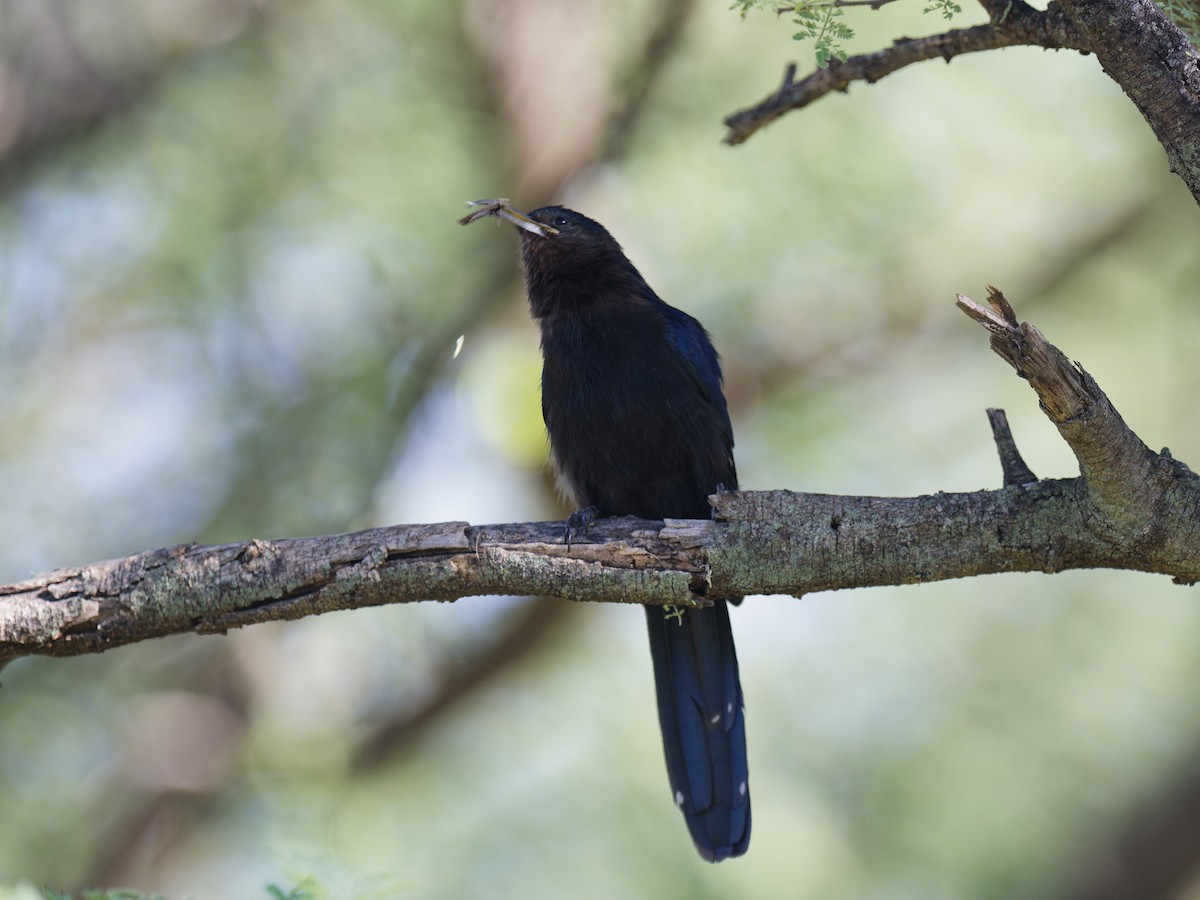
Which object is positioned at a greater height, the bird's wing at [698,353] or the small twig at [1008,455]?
the bird's wing at [698,353]

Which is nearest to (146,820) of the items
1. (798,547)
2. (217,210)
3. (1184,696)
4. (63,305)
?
(63,305)

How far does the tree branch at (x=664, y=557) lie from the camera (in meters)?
2.61

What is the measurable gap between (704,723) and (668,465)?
3.03ft

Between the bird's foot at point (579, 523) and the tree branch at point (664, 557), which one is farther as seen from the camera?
the bird's foot at point (579, 523)

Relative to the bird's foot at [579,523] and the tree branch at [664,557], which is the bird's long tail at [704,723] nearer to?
the bird's foot at [579,523]

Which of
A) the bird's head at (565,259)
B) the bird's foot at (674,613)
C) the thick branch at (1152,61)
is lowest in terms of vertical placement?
the bird's foot at (674,613)

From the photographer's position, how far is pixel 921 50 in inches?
117

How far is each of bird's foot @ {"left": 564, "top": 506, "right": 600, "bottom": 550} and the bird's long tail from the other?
0.46 m

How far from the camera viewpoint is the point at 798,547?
2.86 m

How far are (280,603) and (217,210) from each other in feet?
9.88

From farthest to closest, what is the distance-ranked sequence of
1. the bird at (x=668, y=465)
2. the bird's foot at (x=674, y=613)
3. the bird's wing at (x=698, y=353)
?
1. the bird's wing at (x=698, y=353)
2. the bird at (x=668, y=465)
3. the bird's foot at (x=674, y=613)

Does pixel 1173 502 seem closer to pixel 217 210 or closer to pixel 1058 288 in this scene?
pixel 1058 288

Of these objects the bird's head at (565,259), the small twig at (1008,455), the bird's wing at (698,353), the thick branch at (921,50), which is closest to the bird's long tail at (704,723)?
the bird's wing at (698,353)

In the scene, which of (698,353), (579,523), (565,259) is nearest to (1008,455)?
(579,523)
